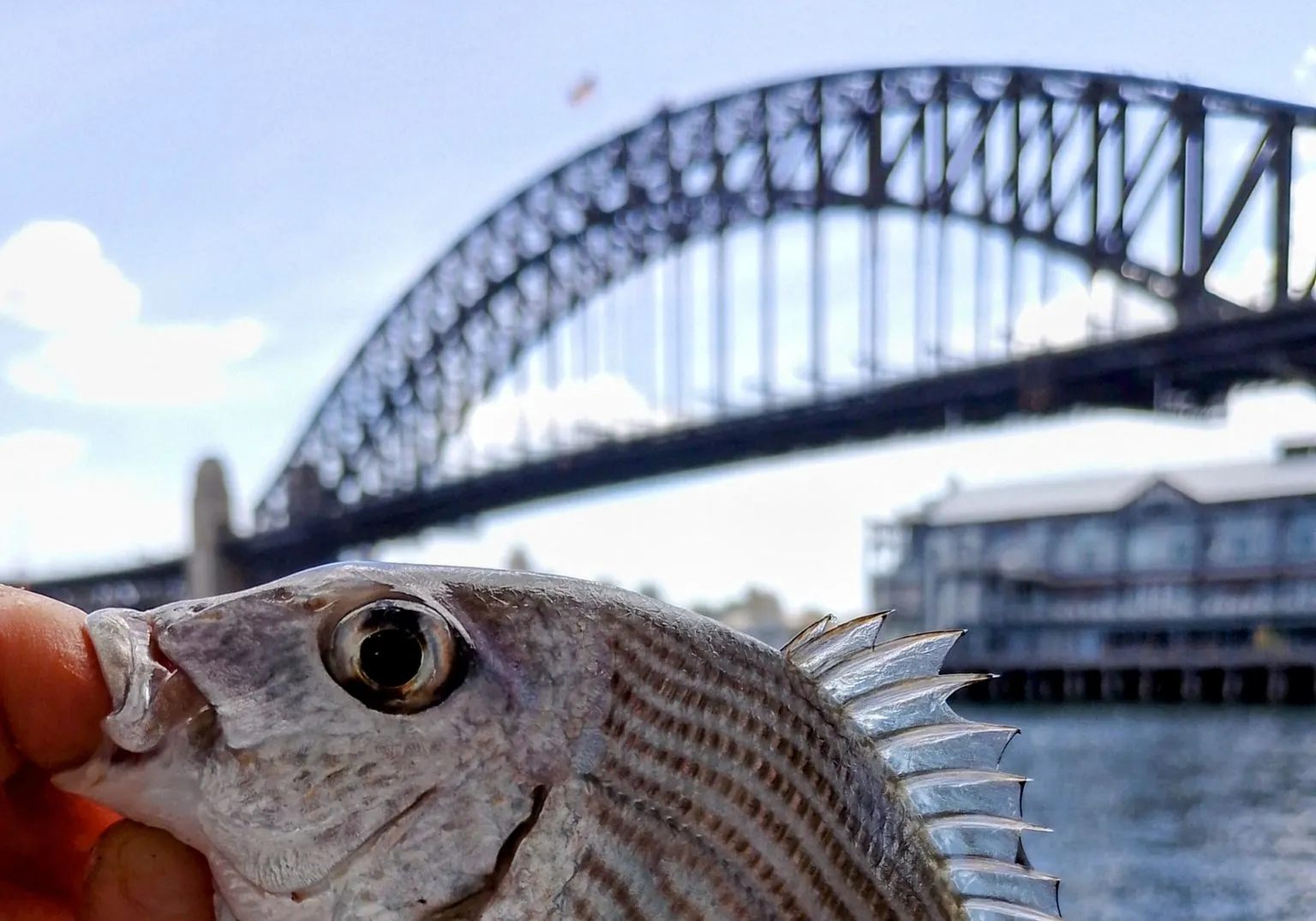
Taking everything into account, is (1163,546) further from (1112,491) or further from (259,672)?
(259,672)

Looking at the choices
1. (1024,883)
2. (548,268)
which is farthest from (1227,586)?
(1024,883)

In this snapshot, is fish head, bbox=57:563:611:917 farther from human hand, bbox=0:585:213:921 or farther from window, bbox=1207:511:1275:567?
window, bbox=1207:511:1275:567

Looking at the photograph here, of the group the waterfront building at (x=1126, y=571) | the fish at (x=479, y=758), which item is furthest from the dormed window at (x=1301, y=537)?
the fish at (x=479, y=758)

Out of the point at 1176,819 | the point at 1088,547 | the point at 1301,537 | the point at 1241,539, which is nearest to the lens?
the point at 1176,819

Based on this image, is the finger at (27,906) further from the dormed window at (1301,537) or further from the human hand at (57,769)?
the dormed window at (1301,537)

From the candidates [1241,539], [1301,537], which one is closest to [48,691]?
[1301,537]

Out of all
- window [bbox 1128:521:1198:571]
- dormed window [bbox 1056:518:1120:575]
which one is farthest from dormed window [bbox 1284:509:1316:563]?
dormed window [bbox 1056:518:1120:575]
